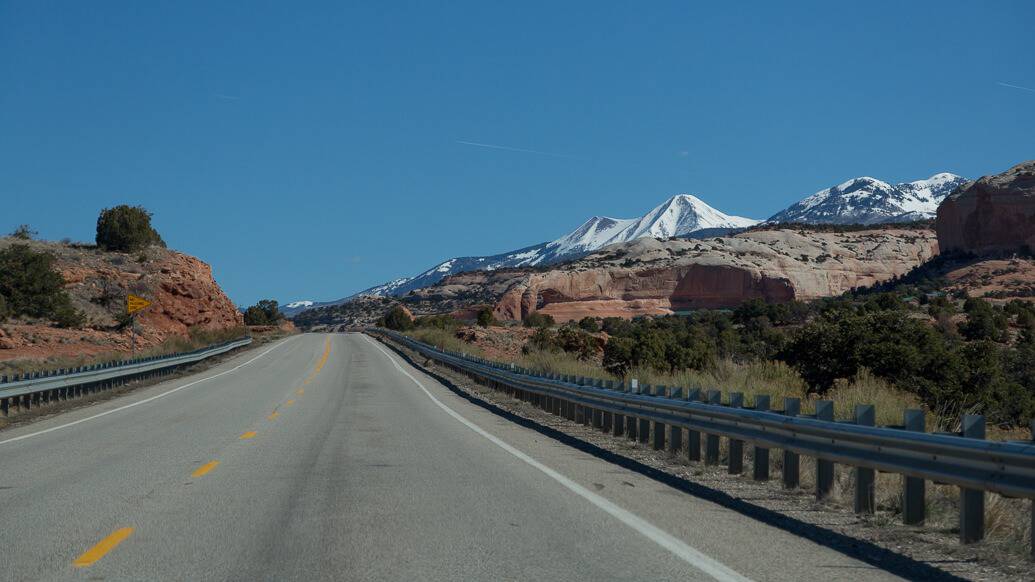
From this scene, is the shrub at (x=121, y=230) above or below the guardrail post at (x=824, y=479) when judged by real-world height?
above

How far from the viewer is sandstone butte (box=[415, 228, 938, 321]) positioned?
121875 mm

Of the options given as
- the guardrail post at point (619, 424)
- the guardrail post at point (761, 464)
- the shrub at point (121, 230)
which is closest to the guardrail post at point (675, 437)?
the guardrail post at point (761, 464)

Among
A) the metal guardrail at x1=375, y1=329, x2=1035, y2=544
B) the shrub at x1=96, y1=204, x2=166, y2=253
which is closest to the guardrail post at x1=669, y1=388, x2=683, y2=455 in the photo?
the metal guardrail at x1=375, y1=329, x2=1035, y2=544

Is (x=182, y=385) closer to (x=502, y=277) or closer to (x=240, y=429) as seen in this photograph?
(x=240, y=429)

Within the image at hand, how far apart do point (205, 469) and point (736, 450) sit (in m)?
5.91

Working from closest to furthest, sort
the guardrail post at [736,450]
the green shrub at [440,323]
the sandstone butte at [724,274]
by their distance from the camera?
the guardrail post at [736,450]
the green shrub at [440,323]
the sandstone butte at [724,274]

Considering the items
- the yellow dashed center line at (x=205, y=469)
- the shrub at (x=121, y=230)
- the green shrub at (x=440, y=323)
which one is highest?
the shrub at (x=121, y=230)

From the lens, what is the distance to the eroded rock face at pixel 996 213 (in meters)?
90.9

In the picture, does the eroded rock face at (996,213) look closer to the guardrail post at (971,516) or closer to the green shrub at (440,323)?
the green shrub at (440,323)

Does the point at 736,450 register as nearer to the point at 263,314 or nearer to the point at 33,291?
the point at 33,291

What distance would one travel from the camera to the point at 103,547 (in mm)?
7059

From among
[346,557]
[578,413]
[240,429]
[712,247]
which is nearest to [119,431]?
[240,429]

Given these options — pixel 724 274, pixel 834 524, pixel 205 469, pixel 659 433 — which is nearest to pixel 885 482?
pixel 834 524

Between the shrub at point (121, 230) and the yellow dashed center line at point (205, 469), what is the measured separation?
58.8 m
